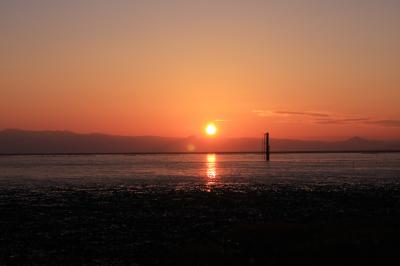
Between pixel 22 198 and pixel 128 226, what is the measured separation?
22665mm

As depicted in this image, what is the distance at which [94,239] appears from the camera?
2809cm

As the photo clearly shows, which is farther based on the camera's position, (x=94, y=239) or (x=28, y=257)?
(x=94, y=239)

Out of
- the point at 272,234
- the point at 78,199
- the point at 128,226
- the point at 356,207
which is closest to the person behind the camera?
the point at 272,234

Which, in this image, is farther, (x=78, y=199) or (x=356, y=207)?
(x=78, y=199)

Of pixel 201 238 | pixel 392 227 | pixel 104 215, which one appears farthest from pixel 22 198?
pixel 392 227

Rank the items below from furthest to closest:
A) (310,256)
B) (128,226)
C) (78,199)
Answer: (78,199)
(128,226)
(310,256)

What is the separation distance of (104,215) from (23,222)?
5.92 m

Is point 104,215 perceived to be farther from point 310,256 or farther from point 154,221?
point 310,256

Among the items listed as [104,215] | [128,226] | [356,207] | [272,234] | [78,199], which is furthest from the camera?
[78,199]

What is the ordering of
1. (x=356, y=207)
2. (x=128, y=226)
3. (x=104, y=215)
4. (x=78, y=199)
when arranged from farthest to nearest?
(x=78, y=199) → (x=356, y=207) → (x=104, y=215) → (x=128, y=226)

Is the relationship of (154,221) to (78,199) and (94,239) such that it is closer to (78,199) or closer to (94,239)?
(94,239)

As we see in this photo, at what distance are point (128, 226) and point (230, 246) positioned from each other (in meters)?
9.54

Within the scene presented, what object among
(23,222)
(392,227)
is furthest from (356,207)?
(23,222)

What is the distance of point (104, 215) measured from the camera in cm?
3775
